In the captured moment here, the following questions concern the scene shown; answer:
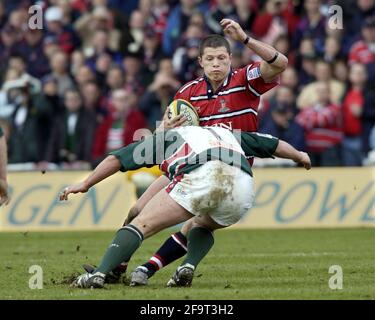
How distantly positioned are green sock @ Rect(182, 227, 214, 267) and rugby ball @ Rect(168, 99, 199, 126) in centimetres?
101

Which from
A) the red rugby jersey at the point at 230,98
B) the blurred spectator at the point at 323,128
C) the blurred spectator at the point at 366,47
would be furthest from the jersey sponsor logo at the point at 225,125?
the blurred spectator at the point at 366,47

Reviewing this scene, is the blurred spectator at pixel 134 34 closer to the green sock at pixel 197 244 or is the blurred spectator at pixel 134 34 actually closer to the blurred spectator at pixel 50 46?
the blurred spectator at pixel 50 46

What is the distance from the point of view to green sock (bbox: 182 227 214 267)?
10510 millimetres

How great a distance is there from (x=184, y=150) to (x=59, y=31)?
14.0 meters

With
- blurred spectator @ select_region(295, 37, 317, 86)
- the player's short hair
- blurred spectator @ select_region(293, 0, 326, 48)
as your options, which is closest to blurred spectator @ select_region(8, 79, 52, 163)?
blurred spectator @ select_region(295, 37, 317, 86)

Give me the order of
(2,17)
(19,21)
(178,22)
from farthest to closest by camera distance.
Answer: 1. (2,17)
2. (19,21)
3. (178,22)

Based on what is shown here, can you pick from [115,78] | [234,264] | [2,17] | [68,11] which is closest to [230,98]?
[234,264]

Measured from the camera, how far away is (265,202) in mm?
18578

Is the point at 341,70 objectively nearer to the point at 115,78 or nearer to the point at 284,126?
the point at 284,126

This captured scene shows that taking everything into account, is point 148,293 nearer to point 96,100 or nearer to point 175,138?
point 175,138

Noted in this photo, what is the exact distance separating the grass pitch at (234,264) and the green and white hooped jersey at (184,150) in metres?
1.12

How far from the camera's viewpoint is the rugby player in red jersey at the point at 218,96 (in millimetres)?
10547

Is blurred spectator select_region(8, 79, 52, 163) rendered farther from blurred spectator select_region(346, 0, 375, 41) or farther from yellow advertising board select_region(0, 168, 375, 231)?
blurred spectator select_region(346, 0, 375, 41)

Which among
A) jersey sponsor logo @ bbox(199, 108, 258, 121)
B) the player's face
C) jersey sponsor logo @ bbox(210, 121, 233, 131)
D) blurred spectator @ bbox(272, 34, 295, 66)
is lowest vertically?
jersey sponsor logo @ bbox(210, 121, 233, 131)
